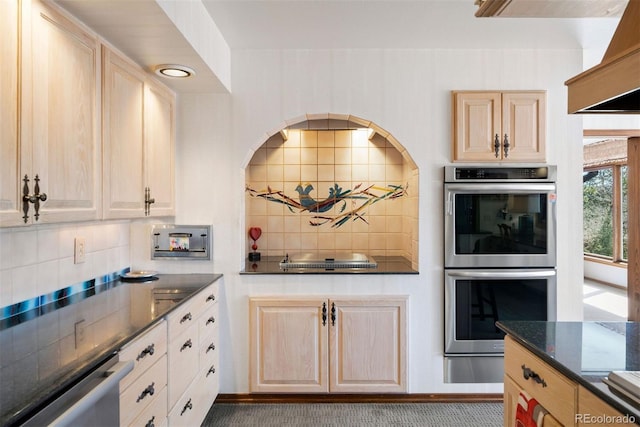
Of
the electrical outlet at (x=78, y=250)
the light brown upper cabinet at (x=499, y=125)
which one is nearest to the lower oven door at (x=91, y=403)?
the electrical outlet at (x=78, y=250)

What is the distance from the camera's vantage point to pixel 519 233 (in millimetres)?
2602

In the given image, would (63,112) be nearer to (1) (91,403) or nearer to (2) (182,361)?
(1) (91,403)

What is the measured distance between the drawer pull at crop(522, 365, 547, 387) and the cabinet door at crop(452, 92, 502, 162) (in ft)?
5.18

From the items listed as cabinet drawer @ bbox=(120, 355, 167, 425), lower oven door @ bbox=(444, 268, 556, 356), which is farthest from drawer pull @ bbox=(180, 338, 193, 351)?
lower oven door @ bbox=(444, 268, 556, 356)

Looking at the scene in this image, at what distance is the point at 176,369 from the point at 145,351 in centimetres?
39

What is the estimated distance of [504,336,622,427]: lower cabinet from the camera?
3.41 feet

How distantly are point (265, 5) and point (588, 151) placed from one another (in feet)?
20.7

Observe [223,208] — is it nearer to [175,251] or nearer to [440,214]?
[175,251]

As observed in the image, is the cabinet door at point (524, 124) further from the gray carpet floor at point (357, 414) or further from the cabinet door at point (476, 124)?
the gray carpet floor at point (357, 414)

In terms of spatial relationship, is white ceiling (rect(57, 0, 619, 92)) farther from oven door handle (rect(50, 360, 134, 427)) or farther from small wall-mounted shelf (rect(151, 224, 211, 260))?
oven door handle (rect(50, 360, 134, 427))

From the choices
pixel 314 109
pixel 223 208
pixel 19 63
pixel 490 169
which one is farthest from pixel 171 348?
pixel 490 169

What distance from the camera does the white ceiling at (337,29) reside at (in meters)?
1.81

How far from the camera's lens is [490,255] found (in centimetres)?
259

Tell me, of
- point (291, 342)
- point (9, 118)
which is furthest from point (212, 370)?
point (9, 118)
